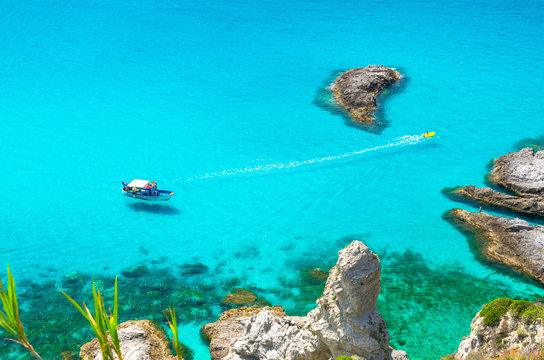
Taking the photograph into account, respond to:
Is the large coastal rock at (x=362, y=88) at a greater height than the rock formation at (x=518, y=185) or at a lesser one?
greater

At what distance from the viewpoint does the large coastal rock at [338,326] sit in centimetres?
1936

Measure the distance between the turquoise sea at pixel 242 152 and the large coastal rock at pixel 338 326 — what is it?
222 inches

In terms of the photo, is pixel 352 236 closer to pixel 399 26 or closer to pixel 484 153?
pixel 484 153

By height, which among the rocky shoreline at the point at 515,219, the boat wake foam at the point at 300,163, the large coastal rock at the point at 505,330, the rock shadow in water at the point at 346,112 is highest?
the rock shadow in water at the point at 346,112

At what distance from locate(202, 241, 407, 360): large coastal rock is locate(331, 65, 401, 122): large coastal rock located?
1325 inches

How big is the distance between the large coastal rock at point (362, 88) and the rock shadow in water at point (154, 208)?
2196 centimetres

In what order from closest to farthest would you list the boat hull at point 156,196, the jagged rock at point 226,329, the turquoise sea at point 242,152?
the jagged rock at point 226,329, the turquoise sea at point 242,152, the boat hull at point 156,196

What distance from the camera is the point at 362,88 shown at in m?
57.4

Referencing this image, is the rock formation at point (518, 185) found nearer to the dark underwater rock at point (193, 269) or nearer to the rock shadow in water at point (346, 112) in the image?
the rock shadow in water at point (346, 112)

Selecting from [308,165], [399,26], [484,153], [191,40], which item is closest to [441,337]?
[308,165]

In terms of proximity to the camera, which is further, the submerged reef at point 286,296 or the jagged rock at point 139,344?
the submerged reef at point 286,296

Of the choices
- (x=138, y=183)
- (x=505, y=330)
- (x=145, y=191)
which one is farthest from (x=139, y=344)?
(x=505, y=330)

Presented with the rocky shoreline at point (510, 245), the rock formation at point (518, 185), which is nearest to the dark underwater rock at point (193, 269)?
the rocky shoreline at point (510, 245)

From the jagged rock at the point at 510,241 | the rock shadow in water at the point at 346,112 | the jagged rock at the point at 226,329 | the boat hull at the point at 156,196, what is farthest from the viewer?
the rock shadow in water at the point at 346,112
